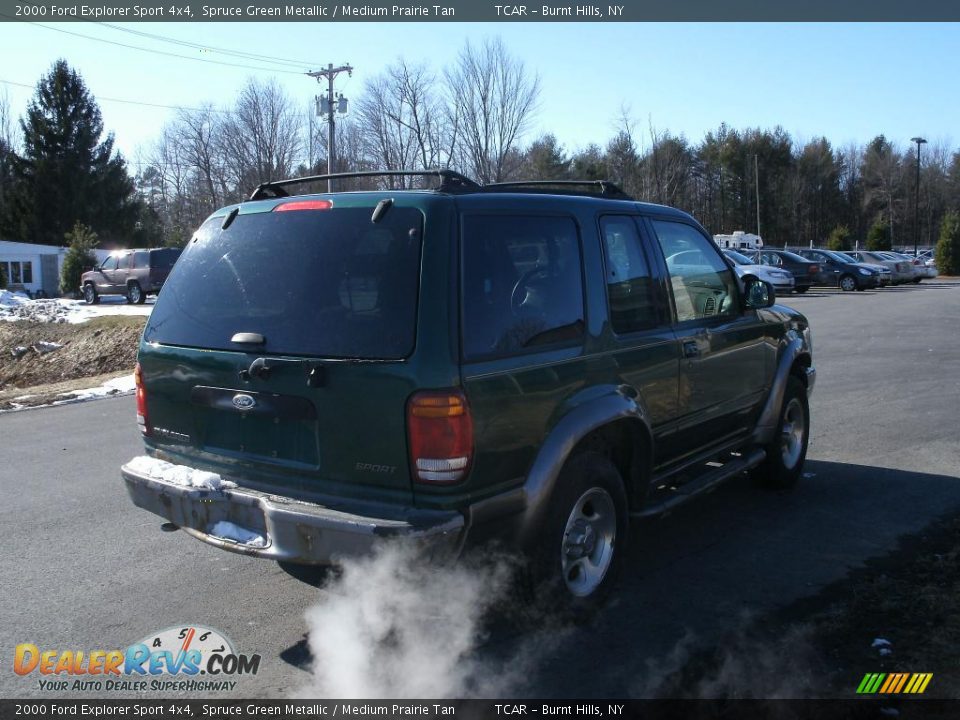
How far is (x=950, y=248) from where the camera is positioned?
1901 inches

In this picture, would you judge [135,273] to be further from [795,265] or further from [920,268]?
[920,268]

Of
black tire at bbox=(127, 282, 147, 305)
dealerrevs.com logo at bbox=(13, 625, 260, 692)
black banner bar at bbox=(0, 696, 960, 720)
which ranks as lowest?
black banner bar at bbox=(0, 696, 960, 720)

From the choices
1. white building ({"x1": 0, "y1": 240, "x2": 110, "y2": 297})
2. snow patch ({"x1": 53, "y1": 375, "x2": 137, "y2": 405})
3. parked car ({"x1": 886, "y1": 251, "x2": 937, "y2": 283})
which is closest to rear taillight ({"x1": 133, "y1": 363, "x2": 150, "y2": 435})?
snow patch ({"x1": 53, "y1": 375, "x2": 137, "y2": 405})

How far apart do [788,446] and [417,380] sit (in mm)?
4019

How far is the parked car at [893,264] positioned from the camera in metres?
37.0

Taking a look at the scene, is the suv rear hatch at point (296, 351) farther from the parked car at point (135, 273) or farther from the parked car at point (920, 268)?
the parked car at point (920, 268)

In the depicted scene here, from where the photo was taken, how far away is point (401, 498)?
3.35 meters

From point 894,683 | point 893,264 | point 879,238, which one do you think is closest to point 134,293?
point 894,683

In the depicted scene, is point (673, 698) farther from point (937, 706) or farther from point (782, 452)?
point (782, 452)

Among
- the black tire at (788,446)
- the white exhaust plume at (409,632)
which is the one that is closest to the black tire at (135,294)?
the black tire at (788,446)

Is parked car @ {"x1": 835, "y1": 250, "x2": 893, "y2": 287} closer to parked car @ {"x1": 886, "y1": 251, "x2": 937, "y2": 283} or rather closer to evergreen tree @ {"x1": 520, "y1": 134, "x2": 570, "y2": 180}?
parked car @ {"x1": 886, "y1": 251, "x2": 937, "y2": 283}

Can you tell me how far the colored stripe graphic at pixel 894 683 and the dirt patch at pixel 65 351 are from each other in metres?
13.2

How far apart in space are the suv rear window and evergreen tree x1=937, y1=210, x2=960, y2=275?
52.9 metres

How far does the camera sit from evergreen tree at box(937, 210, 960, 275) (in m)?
48.2
